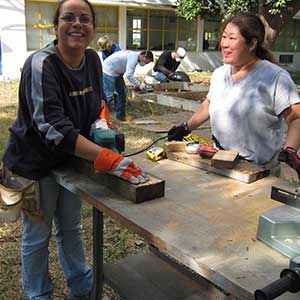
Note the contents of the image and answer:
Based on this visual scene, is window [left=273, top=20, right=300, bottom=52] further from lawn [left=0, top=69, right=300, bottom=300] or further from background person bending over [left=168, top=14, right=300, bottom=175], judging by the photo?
background person bending over [left=168, top=14, right=300, bottom=175]

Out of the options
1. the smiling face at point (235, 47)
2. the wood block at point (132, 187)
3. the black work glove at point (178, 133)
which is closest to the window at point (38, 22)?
the black work glove at point (178, 133)

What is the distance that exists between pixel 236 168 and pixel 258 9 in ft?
34.5

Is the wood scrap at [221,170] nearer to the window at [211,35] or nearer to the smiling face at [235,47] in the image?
the smiling face at [235,47]

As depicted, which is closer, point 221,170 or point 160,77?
point 221,170

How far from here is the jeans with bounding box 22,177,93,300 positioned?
1.99m

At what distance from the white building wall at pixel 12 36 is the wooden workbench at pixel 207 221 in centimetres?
1156

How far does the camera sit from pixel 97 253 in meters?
1.99

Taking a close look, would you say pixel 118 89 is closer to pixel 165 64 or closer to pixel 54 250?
pixel 165 64

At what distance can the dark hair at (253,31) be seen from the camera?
2031 mm

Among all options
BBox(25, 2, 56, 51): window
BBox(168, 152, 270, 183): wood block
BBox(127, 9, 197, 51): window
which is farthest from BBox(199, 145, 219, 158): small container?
BBox(127, 9, 197, 51): window

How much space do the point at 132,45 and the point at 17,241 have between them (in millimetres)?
12800

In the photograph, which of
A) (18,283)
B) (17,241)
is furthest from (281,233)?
(17,241)

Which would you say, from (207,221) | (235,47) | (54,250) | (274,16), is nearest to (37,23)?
(274,16)

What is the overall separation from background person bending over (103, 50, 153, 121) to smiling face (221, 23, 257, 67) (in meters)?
4.63
